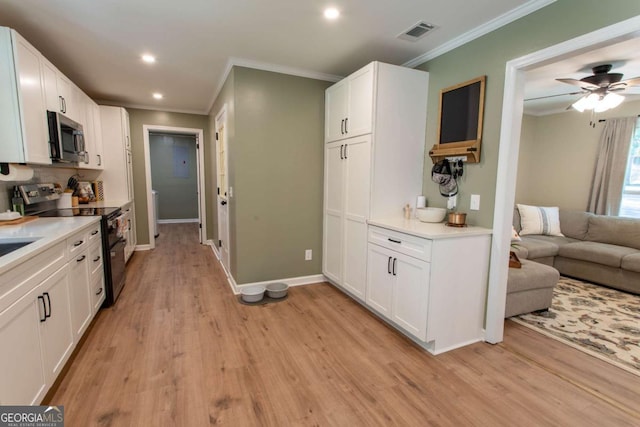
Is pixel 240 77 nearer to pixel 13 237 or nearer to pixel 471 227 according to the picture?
pixel 13 237

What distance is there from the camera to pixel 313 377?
1.99m

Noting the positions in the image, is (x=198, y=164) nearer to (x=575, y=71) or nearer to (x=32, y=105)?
(x=32, y=105)

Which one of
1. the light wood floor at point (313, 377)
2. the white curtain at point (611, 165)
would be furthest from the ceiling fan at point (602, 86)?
the light wood floor at point (313, 377)

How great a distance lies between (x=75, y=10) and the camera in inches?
85.7

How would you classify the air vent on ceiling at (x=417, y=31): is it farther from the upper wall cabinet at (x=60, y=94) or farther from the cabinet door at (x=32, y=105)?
the upper wall cabinet at (x=60, y=94)

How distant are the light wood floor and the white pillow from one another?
243 cm

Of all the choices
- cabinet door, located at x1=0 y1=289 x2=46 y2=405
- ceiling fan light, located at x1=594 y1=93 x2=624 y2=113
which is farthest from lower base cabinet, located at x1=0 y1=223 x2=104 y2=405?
ceiling fan light, located at x1=594 y1=93 x2=624 y2=113

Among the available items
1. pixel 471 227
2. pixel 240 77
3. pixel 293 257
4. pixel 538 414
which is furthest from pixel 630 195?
pixel 240 77

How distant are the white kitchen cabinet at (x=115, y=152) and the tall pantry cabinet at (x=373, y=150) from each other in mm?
3461

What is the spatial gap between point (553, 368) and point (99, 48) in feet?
15.3

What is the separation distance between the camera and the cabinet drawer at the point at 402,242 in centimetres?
219

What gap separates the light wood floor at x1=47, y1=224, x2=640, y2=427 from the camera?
166cm

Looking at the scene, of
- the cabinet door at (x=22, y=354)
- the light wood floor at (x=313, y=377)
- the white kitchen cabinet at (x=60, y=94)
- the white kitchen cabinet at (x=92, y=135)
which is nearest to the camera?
the cabinet door at (x=22, y=354)

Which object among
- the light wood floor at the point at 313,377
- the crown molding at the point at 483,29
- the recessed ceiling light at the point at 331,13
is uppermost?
the recessed ceiling light at the point at 331,13
